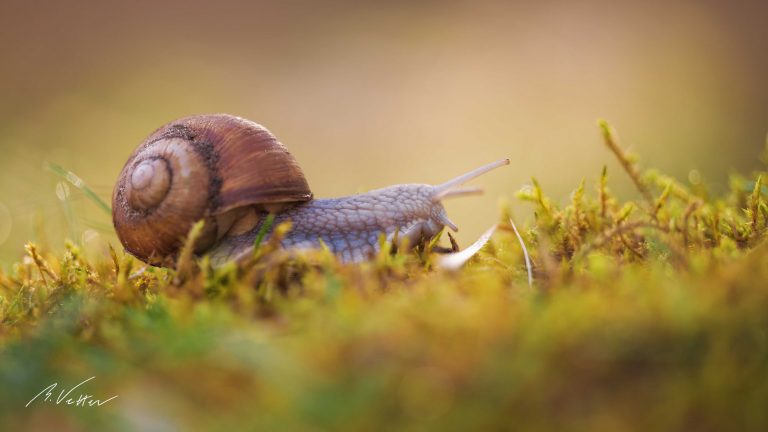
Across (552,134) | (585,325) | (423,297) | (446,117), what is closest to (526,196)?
(423,297)

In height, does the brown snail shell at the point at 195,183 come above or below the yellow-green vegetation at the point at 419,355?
above

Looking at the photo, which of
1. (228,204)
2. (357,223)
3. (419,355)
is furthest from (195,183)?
(419,355)

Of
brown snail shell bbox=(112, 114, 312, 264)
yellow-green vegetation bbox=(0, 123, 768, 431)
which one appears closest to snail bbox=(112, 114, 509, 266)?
brown snail shell bbox=(112, 114, 312, 264)

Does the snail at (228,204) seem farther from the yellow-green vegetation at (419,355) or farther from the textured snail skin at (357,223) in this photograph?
the yellow-green vegetation at (419,355)

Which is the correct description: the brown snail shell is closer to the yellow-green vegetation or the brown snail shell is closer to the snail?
the snail

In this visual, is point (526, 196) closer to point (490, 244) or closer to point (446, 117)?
point (490, 244)

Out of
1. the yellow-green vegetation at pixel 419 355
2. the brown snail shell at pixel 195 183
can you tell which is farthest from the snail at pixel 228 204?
the yellow-green vegetation at pixel 419 355

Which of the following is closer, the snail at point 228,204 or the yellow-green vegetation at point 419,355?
the yellow-green vegetation at point 419,355

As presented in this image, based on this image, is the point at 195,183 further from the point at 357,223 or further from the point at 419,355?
the point at 419,355
